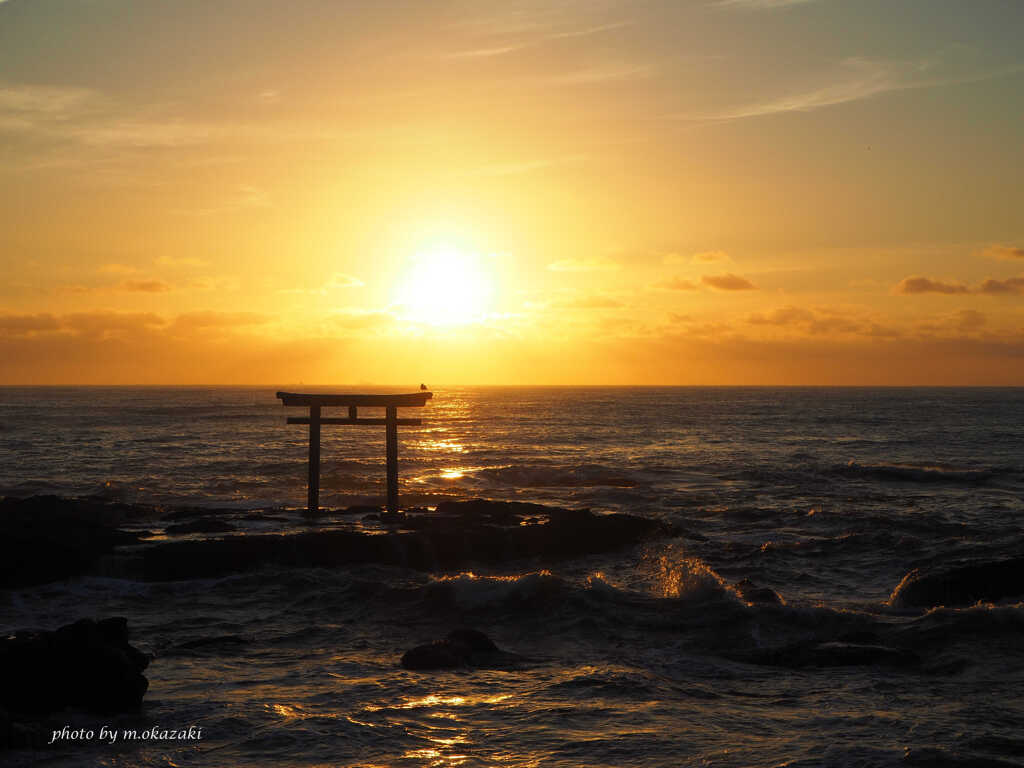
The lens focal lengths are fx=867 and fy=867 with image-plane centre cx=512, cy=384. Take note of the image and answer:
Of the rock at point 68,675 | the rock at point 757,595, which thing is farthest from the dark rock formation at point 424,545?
the rock at point 68,675

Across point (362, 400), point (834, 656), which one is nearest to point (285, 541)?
point (362, 400)

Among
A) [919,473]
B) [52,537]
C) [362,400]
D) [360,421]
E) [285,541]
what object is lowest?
[919,473]

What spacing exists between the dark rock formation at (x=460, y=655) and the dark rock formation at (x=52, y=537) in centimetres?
849

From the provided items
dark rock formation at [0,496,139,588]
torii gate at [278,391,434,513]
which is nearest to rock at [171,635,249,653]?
dark rock formation at [0,496,139,588]

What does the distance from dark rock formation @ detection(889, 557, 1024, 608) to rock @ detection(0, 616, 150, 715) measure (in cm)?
1122

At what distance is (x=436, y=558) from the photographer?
17844 millimetres

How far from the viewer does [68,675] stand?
28.2ft

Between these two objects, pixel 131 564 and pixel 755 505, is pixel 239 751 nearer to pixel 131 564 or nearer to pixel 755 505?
pixel 131 564

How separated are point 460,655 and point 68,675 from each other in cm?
427

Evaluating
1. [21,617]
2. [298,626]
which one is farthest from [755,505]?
[21,617]

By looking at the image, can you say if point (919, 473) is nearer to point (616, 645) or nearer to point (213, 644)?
point (616, 645)

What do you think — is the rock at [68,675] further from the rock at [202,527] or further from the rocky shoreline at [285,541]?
the rock at [202,527]

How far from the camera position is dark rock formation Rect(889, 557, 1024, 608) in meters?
13.7

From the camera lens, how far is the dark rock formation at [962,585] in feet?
44.8
